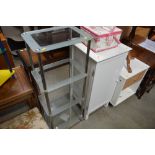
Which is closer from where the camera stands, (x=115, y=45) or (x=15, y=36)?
(x=115, y=45)

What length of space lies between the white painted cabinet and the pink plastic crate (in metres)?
0.05

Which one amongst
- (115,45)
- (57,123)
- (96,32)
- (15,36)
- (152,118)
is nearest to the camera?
(96,32)

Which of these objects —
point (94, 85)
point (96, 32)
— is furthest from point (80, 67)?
point (96, 32)

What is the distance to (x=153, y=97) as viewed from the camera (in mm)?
2098

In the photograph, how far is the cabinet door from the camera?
1.23 meters

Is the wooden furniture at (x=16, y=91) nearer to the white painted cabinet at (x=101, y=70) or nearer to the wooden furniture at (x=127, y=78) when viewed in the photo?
the white painted cabinet at (x=101, y=70)

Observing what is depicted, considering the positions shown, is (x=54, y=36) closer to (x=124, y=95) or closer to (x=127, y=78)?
(x=127, y=78)

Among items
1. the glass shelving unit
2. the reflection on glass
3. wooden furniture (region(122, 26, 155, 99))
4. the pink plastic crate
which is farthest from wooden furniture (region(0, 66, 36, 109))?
wooden furniture (region(122, 26, 155, 99))

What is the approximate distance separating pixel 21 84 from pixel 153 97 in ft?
6.40

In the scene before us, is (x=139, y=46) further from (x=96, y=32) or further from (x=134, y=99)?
(x=96, y=32)

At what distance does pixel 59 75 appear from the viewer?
64.4 inches

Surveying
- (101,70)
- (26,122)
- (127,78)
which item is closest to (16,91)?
(26,122)

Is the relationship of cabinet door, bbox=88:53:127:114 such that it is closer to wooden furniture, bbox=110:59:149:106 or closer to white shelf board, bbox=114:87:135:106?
wooden furniture, bbox=110:59:149:106

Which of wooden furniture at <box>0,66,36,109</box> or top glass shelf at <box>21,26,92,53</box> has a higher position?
top glass shelf at <box>21,26,92,53</box>
